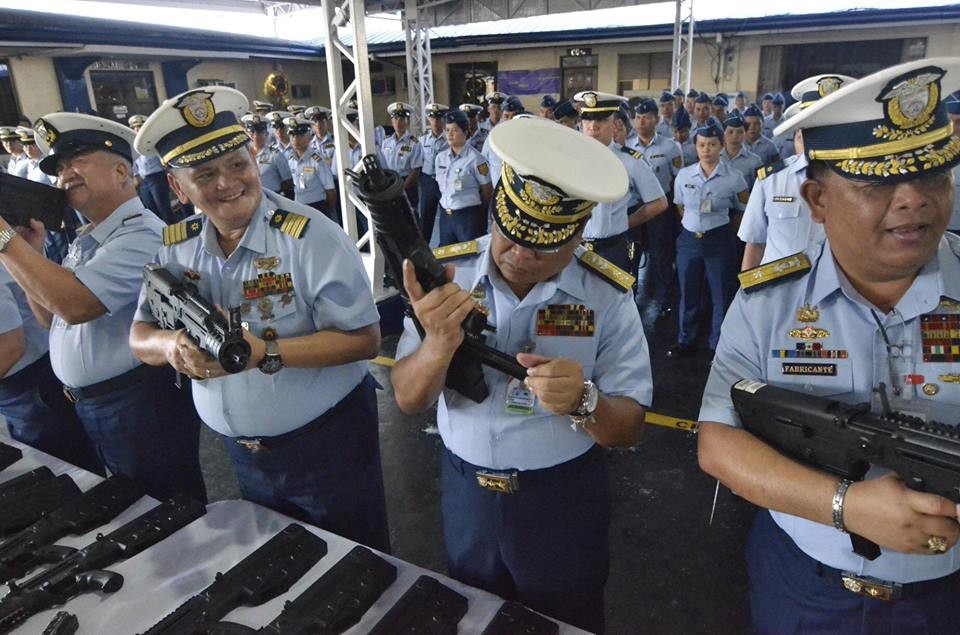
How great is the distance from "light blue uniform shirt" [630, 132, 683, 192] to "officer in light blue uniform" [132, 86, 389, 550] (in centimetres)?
518

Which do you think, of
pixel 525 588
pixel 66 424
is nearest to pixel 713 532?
pixel 525 588

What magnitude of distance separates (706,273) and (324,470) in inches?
152

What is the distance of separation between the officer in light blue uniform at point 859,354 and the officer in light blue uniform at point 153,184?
928 centimetres

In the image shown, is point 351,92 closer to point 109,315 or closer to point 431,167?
point 431,167

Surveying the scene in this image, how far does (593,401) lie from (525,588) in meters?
0.65

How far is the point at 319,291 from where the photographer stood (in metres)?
2.07

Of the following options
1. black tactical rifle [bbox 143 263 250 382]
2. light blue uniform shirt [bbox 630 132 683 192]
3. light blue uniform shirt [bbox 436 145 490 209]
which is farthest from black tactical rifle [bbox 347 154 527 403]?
light blue uniform shirt [bbox 436 145 490 209]

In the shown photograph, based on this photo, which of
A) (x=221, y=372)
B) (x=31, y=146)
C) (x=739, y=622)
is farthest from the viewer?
(x=31, y=146)

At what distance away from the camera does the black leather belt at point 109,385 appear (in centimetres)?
242

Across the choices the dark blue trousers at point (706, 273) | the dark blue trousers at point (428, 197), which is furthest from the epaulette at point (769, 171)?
the dark blue trousers at point (428, 197)

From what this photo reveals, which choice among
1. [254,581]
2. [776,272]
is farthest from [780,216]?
[254,581]

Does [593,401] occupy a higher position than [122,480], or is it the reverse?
[593,401]

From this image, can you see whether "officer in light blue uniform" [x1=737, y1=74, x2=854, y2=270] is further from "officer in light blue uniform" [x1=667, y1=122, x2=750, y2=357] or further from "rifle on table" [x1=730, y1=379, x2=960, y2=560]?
"rifle on table" [x1=730, y1=379, x2=960, y2=560]

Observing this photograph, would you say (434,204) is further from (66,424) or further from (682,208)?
(66,424)
